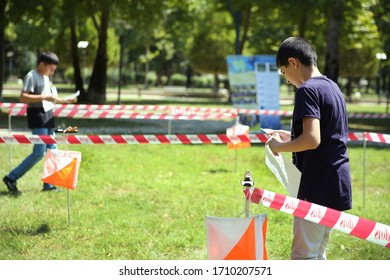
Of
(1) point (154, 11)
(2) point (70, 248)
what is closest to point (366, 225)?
(2) point (70, 248)

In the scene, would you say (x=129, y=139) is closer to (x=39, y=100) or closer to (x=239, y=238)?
(x=39, y=100)

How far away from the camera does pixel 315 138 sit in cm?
369

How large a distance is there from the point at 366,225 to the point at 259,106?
52.8ft

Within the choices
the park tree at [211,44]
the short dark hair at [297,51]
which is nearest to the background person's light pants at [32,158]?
the short dark hair at [297,51]

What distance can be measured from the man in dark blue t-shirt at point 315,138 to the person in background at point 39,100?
190 inches

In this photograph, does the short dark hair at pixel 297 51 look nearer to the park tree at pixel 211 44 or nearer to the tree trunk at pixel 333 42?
the tree trunk at pixel 333 42

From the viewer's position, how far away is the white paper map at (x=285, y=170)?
13.4ft

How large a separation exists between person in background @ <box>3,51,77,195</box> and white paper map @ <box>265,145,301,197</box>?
4.60 metres

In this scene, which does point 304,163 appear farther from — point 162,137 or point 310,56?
point 162,137

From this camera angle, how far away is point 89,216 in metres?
7.30

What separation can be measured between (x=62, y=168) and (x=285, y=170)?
11.3 ft

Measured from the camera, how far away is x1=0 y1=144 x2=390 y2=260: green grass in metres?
6.06

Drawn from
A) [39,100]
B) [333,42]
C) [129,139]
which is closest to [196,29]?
[333,42]

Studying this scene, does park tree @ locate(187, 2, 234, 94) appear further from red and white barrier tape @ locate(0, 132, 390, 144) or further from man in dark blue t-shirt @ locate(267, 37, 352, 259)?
man in dark blue t-shirt @ locate(267, 37, 352, 259)
